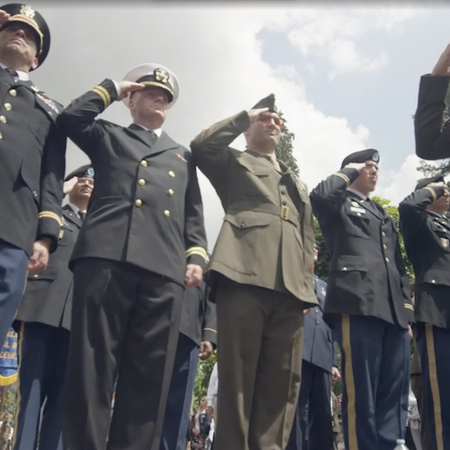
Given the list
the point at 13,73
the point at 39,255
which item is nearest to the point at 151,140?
the point at 13,73

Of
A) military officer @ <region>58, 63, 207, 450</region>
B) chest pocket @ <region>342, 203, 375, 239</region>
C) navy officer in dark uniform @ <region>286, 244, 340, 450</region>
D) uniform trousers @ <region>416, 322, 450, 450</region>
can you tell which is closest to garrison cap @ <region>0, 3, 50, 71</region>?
military officer @ <region>58, 63, 207, 450</region>

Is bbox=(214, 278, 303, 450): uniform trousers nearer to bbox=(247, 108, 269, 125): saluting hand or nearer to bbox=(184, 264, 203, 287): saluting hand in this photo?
bbox=(184, 264, 203, 287): saluting hand

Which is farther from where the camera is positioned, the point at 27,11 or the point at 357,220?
the point at 357,220

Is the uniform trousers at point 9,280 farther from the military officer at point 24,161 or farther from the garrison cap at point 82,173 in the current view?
the garrison cap at point 82,173

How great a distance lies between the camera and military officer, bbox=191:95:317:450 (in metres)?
3.00

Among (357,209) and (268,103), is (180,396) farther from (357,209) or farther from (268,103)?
(268,103)

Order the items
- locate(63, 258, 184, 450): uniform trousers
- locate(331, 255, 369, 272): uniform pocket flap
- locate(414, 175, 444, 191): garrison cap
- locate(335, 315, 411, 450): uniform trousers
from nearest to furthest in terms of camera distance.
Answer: locate(63, 258, 184, 450): uniform trousers
locate(335, 315, 411, 450): uniform trousers
locate(331, 255, 369, 272): uniform pocket flap
locate(414, 175, 444, 191): garrison cap

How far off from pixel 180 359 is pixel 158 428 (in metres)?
1.88

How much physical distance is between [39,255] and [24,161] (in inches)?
17.1

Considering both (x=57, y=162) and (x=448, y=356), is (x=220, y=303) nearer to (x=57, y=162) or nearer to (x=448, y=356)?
(x=57, y=162)

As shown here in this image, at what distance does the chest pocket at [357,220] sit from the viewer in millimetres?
4211

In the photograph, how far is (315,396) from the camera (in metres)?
4.89

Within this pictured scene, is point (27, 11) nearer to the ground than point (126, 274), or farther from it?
farther from it

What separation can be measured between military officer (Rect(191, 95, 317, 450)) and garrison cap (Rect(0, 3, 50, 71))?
97 cm
